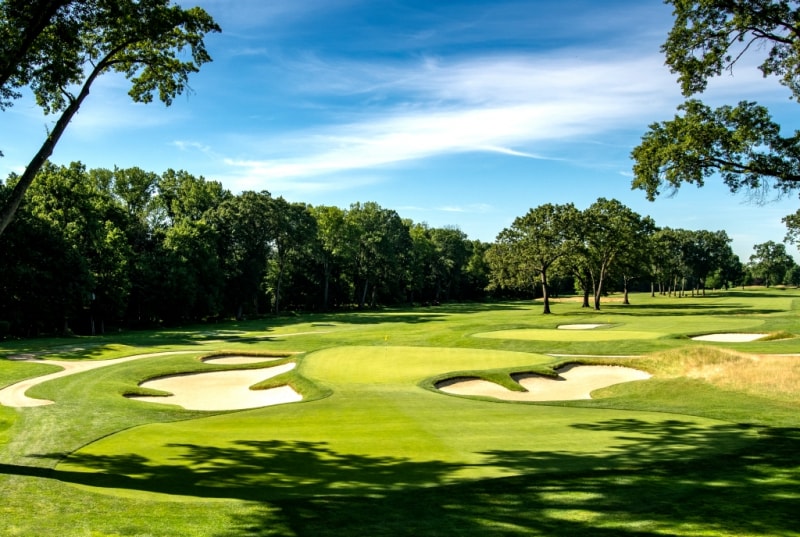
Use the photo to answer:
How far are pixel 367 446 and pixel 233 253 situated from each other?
65486 millimetres

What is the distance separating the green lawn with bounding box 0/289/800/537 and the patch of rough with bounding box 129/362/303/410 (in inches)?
45.5

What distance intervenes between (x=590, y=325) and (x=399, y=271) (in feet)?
170

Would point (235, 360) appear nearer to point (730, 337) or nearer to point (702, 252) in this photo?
point (730, 337)

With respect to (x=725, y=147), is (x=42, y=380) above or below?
below

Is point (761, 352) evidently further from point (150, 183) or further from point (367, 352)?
point (150, 183)

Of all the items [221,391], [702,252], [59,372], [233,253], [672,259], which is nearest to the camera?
[221,391]

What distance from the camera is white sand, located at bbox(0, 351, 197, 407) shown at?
1847 cm

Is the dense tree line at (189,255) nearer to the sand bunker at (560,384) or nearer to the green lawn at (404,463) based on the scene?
the green lawn at (404,463)

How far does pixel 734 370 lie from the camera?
837 inches

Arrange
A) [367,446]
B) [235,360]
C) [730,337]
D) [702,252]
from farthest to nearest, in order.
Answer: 1. [702,252]
2. [730,337]
3. [235,360]
4. [367,446]

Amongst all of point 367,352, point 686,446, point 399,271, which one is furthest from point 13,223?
point 399,271

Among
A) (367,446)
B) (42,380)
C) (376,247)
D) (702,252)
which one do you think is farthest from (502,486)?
(702,252)

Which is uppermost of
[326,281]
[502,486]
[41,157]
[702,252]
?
[702,252]

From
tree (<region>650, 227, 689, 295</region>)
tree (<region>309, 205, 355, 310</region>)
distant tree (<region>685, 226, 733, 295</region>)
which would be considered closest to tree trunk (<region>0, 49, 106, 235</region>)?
tree (<region>309, 205, 355, 310</region>)
